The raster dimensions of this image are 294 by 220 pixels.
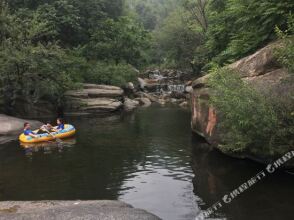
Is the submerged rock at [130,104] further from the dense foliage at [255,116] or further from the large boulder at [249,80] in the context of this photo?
the dense foliage at [255,116]

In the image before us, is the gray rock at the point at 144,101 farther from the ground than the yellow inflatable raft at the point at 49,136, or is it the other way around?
the gray rock at the point at 144,101

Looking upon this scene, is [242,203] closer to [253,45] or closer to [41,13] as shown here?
[253,45]

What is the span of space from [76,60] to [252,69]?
22.8 meters

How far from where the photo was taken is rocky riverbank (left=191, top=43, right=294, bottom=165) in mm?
14724

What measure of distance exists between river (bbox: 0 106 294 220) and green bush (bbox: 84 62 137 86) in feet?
53.1

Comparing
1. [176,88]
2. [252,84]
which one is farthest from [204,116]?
[176,88]

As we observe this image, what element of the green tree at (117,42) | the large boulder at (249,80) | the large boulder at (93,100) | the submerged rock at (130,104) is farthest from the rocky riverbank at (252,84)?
Answer: the green tree at (117,42)

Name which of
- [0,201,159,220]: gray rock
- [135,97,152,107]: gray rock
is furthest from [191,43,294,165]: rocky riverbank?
[135,97,152,107]: gray rock

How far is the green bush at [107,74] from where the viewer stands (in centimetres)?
3941

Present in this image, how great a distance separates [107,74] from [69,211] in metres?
30.9

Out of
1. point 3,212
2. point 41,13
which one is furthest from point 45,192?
point 41,13

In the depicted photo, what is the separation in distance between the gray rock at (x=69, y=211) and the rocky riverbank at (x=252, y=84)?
247 inches

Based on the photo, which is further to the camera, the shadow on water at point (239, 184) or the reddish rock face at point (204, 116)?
the reddish rock face at point (204, 116)

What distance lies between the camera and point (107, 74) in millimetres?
39906
